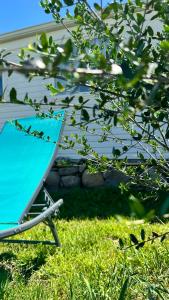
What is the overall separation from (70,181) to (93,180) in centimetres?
63

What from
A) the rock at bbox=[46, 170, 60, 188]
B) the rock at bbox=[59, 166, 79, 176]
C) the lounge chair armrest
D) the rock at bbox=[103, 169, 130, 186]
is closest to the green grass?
the lounge chair armrest

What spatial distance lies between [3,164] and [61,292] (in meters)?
2.43

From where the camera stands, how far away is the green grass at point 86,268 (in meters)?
2.60

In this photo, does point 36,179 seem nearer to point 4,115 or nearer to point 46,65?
point 46,65

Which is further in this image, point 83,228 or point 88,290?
point 83,228

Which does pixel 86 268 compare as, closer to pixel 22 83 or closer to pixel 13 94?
pixel 13 94

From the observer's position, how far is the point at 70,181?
9.14m

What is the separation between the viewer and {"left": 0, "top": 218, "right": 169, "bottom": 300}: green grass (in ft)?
8.54

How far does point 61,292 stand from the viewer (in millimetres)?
2969

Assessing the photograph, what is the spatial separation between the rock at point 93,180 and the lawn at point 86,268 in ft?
12.1

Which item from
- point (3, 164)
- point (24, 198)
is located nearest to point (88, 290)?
point (24, 198)

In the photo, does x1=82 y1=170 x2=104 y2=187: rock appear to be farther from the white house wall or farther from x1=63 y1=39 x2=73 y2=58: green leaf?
x1=63 y1=39 x2=73 y2=58: green leaf

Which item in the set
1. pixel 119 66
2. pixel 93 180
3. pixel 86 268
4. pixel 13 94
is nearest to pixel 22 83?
pixel 93 180

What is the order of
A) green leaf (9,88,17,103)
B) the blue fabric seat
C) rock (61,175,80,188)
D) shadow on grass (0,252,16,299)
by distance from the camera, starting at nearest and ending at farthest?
green leaf (9,88,17,103) < shadow on grass (0,252,16,299) < the blue fabric seat < rock (61,175,80,188)
